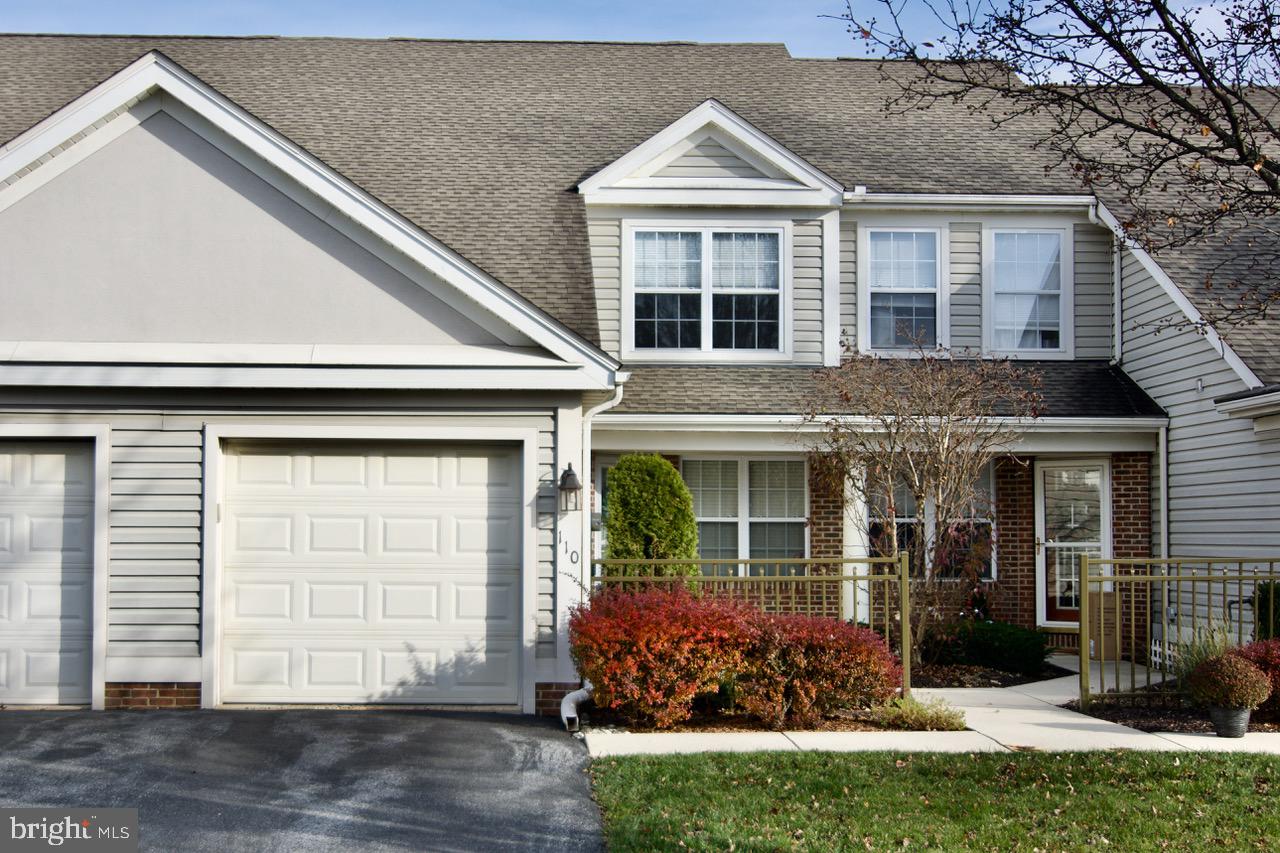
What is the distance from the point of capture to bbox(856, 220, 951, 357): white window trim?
1569cm

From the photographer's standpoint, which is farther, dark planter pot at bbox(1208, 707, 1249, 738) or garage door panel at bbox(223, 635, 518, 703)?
garage door panel at bbox(223, 635, 518, 703)

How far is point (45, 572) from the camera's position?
1105 centimetres

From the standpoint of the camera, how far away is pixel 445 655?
11.2 m

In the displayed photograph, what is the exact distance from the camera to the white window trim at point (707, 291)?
15359mm

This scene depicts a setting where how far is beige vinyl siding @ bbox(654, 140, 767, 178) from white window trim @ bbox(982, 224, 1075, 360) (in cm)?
311

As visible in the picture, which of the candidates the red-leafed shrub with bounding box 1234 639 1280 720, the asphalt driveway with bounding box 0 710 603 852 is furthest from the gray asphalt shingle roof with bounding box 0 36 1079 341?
the red-leafed shrub with bounding box 1234 639 1280 720

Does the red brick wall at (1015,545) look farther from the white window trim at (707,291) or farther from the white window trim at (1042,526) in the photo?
the white window trim at (707,291)

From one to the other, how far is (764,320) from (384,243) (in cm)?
587

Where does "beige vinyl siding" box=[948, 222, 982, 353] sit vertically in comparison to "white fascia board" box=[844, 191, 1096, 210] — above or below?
below

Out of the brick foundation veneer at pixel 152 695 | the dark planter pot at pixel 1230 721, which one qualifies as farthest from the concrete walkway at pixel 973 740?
the brick foundation veneer at pixel 152 695

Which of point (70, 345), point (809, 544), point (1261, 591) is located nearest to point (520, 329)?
point (70, 345)

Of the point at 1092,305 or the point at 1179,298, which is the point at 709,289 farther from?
the point at 1179,298

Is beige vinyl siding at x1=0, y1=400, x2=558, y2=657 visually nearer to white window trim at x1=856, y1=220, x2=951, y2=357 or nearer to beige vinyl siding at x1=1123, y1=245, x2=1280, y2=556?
white window trim at x1=856, y1=220, x2=951, y2=357

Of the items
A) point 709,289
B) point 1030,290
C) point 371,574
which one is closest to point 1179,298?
point 1030,290
